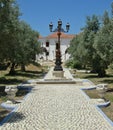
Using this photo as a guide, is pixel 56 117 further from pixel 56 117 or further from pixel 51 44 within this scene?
pixel 51 44

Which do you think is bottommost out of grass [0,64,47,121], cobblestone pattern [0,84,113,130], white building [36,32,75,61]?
cobblestone pattern [0,84,113,130]

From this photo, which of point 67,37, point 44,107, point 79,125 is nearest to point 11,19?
point 44,107

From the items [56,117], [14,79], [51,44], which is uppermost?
[51,44]

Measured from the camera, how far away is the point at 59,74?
3133 centimetres

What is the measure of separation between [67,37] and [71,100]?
101837 millimetres

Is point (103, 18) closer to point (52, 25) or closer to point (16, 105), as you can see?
point (52, 25)

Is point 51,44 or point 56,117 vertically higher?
point 51,44

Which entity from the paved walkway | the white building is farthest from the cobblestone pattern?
the white building

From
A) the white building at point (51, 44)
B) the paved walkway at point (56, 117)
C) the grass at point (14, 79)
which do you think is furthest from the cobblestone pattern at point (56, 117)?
the white building at point (51, 44)

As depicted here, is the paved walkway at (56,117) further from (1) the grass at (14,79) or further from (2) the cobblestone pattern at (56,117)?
(1) the grass at (14,79)

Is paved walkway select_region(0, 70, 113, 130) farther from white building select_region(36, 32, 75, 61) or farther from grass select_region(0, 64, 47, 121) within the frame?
white building select_region(36, 32, 75, 61)

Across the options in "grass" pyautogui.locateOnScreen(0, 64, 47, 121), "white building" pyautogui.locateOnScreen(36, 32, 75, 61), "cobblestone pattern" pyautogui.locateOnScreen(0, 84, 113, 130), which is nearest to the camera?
"cobblestone pattern" pyautogui.locateOnScreen(0, 84, 113, 130)

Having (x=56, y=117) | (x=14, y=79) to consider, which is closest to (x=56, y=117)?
(x=56, y=117)

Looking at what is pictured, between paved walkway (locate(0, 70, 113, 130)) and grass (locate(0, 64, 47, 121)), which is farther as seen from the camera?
grass (locate(0, 64, 47, 121))
